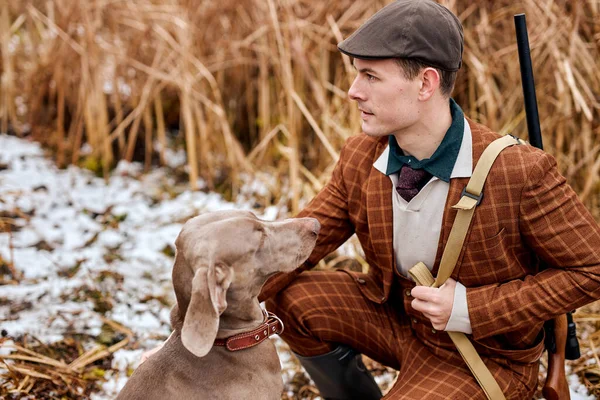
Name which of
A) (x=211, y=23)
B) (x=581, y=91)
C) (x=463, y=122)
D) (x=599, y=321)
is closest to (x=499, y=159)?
(x=463, y=122)

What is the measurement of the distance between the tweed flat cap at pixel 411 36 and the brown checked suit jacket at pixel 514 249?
0.33 meters

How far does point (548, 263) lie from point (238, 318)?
1.12 metres

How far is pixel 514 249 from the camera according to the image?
2303mm

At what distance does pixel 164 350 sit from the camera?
219 centimetres

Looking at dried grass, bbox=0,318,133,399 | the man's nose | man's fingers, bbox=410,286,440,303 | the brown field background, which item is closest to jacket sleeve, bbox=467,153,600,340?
man's fingers, bbox=410,286,440,303

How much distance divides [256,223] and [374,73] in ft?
2.23

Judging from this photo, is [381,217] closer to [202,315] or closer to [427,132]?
[427,132]

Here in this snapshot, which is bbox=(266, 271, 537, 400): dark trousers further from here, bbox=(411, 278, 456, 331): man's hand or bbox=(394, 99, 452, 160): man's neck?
bbox=(394, 99, 452, 160): man's neck

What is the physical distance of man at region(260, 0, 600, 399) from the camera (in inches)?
85.8

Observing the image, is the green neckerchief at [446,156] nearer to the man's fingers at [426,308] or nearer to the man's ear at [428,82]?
the man's ear at [428,82]

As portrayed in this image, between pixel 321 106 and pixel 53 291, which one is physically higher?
pixel 321 106

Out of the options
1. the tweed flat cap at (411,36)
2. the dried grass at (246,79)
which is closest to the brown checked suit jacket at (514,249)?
the tweed flat cap at (411,36)

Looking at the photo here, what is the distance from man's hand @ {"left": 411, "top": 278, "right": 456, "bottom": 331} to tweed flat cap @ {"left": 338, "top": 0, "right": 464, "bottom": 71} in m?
0.79

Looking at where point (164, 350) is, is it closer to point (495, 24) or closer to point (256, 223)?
point (256, 223)
